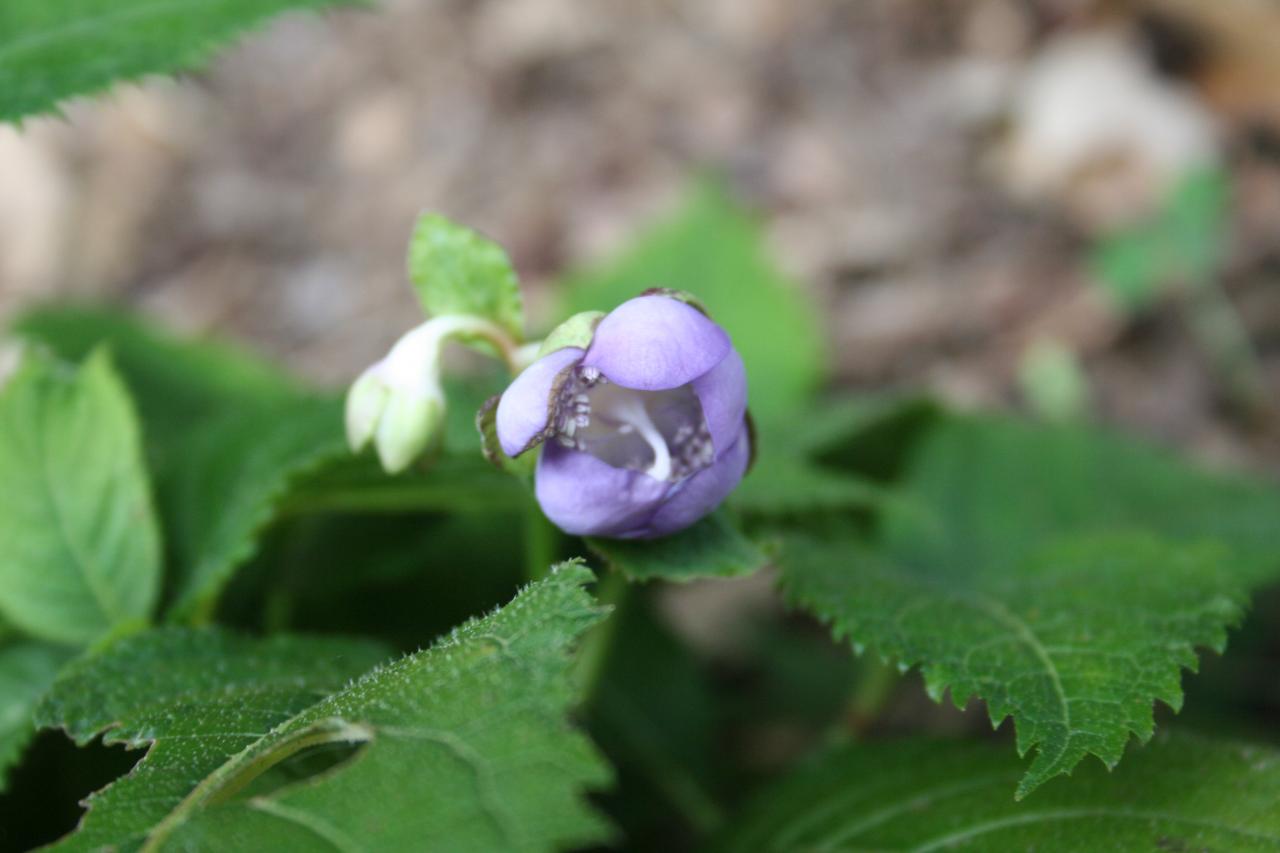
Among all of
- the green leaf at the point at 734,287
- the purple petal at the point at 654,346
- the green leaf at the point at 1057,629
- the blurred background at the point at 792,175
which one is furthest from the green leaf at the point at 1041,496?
the purple petal at the point at 654,346

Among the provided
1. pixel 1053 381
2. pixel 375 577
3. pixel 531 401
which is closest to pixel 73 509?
pixel 375 577

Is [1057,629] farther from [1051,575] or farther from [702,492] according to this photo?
[702,492]

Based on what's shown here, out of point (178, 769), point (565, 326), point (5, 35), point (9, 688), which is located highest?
point (5, 35)

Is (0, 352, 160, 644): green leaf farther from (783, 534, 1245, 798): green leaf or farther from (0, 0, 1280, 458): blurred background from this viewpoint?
(0, 0, 1280, 458): blurred background

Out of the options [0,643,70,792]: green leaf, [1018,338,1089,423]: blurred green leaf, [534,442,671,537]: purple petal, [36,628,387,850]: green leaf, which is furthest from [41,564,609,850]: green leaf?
[1018,338,1089,423]: blurred green leaf

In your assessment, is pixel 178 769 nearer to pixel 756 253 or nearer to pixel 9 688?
pixel 9 688

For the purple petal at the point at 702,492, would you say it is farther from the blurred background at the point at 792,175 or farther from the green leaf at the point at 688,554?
the blurred background at the point at 792,175

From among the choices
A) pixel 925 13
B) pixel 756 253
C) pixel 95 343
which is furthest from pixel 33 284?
pixel 925 13
